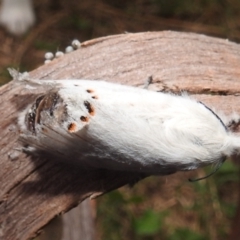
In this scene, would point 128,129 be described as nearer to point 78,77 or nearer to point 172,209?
point 78,77

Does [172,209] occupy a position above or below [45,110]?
below

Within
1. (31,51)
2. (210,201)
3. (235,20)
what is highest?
(31,51)

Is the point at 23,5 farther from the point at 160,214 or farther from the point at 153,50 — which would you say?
the point at 153,50

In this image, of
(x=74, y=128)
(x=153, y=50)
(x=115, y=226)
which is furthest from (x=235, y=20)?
(x=74, y=128)

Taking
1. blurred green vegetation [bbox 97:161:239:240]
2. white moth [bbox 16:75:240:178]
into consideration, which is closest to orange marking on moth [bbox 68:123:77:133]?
white moth [bbox 16:75:240:178]

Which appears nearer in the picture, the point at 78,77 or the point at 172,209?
the point at 78,77

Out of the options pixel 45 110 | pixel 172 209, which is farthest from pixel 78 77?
pixel 172 209

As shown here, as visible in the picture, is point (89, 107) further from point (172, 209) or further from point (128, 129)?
point (172, 209)
